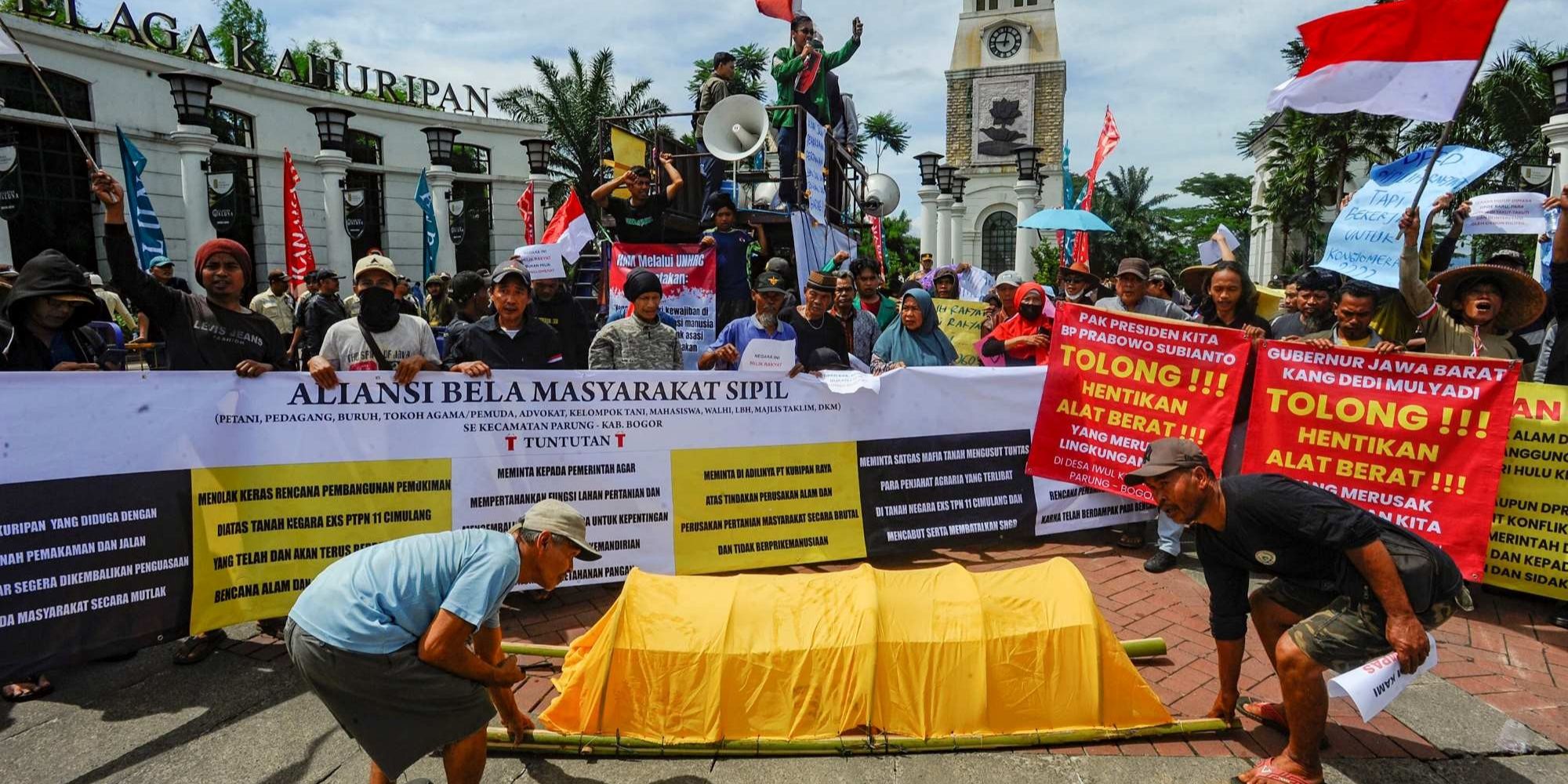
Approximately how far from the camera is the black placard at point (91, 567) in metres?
3.36

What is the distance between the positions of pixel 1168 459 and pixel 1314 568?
674mm

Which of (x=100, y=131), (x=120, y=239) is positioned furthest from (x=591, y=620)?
(x=100, y=131)

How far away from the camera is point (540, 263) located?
244 inches

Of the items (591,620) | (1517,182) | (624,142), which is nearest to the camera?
(591,620)

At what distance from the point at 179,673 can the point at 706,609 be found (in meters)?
2.52

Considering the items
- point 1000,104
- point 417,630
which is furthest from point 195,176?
point 1000,104

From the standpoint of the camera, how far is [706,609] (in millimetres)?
3113

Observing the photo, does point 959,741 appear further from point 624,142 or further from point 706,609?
point 624,142

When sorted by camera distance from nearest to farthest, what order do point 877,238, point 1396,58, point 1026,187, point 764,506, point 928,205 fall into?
1. point 1396,58
2. point 764,506
3. point 877,238
4. point 1026,187
5. point 928,205

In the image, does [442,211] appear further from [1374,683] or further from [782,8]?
[1374,683]

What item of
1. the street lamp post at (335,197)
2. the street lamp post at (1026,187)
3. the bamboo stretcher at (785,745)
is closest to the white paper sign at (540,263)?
the bamboo stretcher at (785,745)

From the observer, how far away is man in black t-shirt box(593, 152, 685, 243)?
26.0ft

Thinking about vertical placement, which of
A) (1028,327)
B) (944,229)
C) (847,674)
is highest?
(944,229)

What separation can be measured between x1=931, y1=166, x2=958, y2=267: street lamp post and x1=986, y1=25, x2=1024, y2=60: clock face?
3133 centimetres
